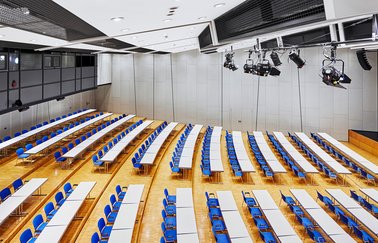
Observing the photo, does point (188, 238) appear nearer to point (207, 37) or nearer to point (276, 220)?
point (276, 220)

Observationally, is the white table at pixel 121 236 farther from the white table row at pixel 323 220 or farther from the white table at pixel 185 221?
the white table row at pixel 323 220

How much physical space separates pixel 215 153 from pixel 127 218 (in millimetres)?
6191

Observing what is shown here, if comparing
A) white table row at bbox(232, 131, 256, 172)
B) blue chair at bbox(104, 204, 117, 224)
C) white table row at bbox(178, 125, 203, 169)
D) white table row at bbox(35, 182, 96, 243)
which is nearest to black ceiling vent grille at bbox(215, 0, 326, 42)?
blue chair at bbox(104, 204, 117, 224)

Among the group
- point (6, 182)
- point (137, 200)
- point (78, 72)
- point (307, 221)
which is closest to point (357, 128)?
point (307, 221)

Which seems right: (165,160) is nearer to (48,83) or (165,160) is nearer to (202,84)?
(48,83)

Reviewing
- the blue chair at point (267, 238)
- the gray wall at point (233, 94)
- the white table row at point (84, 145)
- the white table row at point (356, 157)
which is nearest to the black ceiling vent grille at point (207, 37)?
the blue chair at point (267, 238)

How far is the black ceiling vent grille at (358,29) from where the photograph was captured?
6.74 metres

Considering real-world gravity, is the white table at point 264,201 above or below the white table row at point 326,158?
below

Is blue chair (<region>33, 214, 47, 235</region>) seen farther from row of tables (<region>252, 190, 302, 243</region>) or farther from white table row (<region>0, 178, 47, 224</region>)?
row of tables (<region>252, 190, 302, 243</region>)

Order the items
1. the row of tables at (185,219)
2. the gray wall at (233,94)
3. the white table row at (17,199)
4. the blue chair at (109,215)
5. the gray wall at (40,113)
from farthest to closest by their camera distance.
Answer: the gray wall at (233,94) < the gray wall at (40,113) < the blue chair at (109,215) < the white table row at (17,199) < the row of tables at (185,219)

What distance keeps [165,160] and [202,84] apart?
785 cm

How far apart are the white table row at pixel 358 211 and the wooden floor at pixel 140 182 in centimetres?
61

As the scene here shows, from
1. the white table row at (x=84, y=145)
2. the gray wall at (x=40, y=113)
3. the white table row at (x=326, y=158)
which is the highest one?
the gray wall at (x=40, y=113)

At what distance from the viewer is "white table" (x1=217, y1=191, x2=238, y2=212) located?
8048 millimetres
